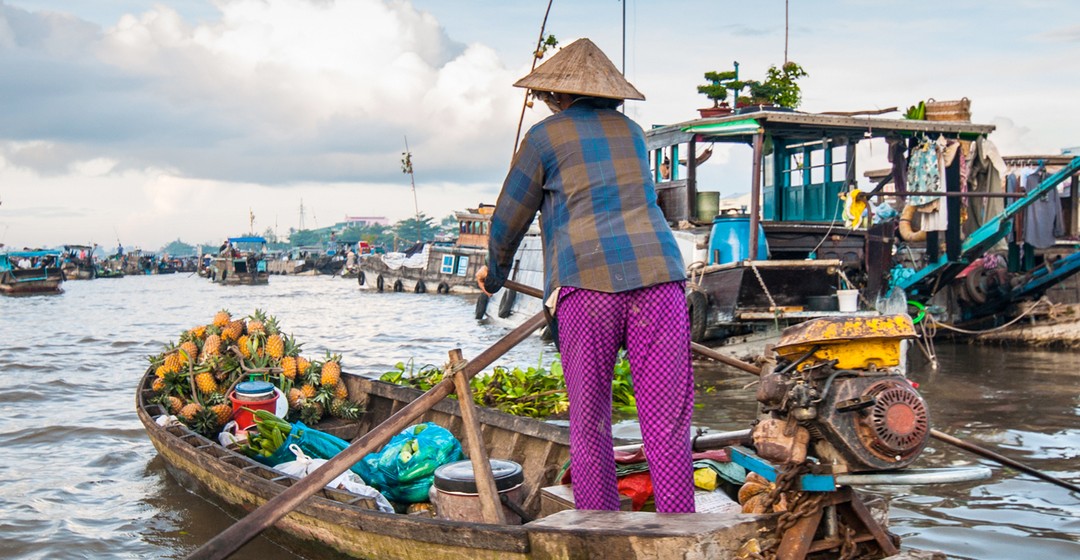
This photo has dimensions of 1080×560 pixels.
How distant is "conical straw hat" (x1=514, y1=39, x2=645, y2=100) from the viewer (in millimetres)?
2844

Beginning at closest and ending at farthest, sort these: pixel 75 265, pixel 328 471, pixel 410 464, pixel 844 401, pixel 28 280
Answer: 1. pixel 844 401
2. pixel 328 471
3. pixel 410 464
4. pixel 28 280
5. pixel 75 265

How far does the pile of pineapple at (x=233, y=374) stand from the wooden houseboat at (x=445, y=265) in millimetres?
21799

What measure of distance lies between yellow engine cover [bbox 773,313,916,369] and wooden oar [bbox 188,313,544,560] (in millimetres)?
1321

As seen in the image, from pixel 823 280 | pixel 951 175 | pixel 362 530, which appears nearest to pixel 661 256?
pixel 362 530

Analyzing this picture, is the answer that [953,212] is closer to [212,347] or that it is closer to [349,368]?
[349,368]

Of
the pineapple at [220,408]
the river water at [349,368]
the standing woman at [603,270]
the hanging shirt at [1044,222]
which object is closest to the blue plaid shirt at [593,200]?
the standing woman at [603,270]

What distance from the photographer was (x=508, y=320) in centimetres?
1652

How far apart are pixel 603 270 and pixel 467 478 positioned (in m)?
1.38

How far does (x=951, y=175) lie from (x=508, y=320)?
839cm

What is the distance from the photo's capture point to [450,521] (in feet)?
9.87

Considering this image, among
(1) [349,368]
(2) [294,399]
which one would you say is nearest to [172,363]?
(2) [294,399]

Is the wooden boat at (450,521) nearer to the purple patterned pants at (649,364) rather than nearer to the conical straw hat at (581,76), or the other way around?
the purple patterned pants at (649,364)

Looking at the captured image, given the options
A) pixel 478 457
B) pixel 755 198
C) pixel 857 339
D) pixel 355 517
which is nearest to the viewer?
pixel 857 339

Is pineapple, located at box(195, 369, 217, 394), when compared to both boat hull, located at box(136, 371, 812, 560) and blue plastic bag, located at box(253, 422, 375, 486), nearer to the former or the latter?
boat hull, located at box(136, 371, 812, 560)
